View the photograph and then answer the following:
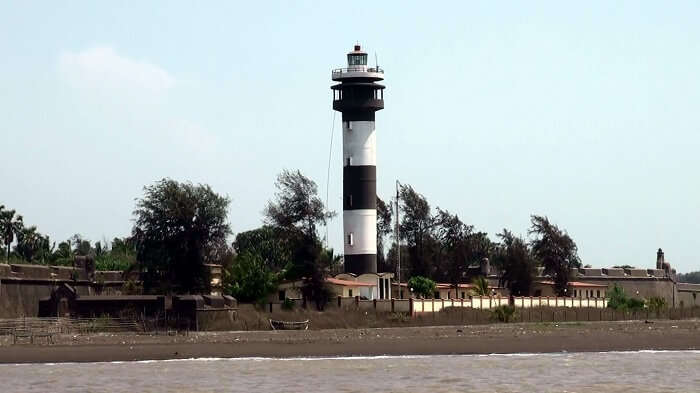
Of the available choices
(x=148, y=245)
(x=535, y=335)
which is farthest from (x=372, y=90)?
(x=535, y=335)

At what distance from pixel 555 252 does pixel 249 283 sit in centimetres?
4099

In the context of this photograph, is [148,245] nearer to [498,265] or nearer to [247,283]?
[247,283]

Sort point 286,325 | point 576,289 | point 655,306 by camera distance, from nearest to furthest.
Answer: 1. point 286,325
2. point 655,306
3. point 576,289

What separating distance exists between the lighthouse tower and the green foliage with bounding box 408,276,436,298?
17.6ft

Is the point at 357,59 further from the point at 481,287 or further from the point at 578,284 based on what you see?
the point at 578,284

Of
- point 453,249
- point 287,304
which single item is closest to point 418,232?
point 453,249

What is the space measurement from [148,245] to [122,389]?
43.5m

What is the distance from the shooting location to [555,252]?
11900cm

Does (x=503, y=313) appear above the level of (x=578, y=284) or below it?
below

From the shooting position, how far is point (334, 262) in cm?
11831

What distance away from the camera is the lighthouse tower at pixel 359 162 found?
98750 millimetres

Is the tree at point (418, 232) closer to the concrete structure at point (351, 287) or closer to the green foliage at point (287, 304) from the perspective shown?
the concrete structure at point (351, 287)

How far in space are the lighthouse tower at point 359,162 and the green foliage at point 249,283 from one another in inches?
502

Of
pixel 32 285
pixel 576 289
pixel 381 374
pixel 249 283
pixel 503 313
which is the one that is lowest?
pixel 381 374
